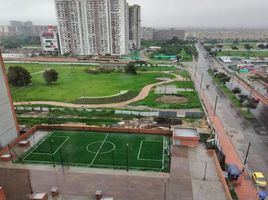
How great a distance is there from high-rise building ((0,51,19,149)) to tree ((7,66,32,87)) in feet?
87.9

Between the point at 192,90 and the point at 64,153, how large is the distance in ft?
98.7

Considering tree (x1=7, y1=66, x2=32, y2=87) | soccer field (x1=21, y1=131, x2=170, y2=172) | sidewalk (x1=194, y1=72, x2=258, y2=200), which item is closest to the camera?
sidewalk (x1=194, y1=72, x2=258, y2=200)

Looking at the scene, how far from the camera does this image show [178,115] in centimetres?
3397

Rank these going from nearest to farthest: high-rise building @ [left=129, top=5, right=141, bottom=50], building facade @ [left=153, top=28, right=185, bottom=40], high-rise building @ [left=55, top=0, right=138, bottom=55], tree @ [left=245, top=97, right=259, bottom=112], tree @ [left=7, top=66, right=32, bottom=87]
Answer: tree @ [left=245, top=97, right=259, bottom=112] < tree @ [left=7, top=66, right=32, bottom=87] < high-rise building @ [left=55, top=0, right=138, bottom=55] < high-rise building @ [left=129, top=5, right=141, bottom=50] < building facade @ [left=153, top=28, right=185, bottom=40]

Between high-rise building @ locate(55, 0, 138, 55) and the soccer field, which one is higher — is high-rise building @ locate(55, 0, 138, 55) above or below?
above

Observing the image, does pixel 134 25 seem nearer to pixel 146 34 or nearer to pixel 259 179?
pixel 146 34

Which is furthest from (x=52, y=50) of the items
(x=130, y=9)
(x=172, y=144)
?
(x=172, y=144)

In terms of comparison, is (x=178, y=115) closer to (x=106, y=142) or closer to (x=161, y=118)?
(x=161, y=118)

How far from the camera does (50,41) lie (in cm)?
10644

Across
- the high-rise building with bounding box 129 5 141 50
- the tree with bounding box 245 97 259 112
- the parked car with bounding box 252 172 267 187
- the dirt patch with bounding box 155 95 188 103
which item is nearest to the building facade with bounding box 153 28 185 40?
the high-rise building with bounding box 129 5 141 50

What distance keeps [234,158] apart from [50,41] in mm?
101252

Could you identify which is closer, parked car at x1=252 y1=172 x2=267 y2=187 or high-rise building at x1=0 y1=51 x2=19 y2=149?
parked car at x1=252 y1=172 x2=267 y2=187

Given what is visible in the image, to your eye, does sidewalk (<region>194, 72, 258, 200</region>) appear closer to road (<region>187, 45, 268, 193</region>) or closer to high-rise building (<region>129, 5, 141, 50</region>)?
road (<region>187, 45, 268, 193</region>)

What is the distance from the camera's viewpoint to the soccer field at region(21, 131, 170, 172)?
21828mm
